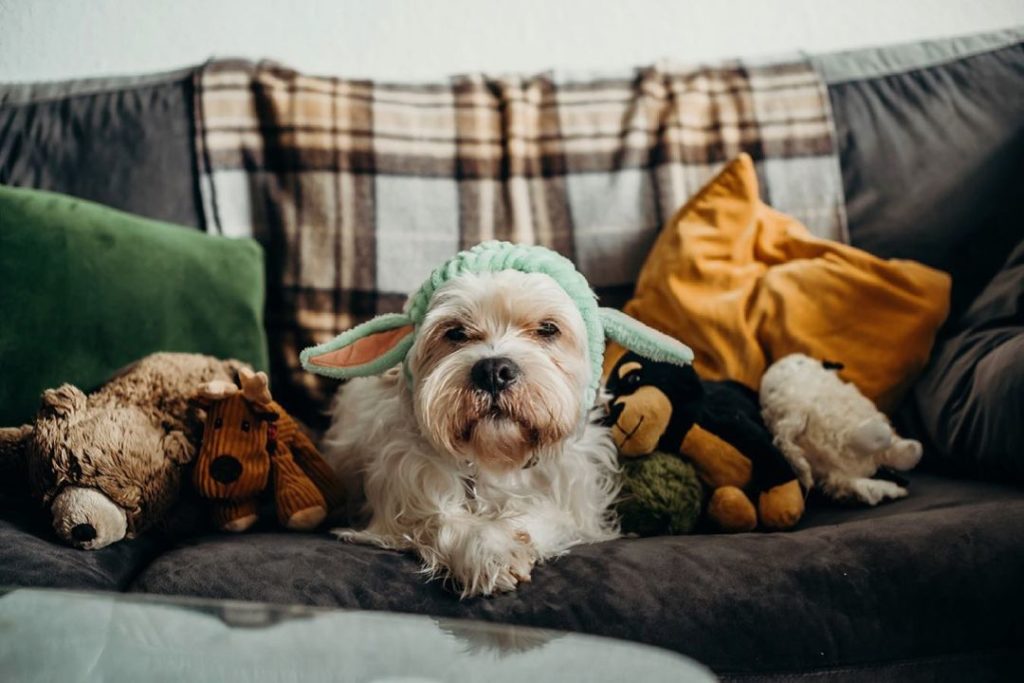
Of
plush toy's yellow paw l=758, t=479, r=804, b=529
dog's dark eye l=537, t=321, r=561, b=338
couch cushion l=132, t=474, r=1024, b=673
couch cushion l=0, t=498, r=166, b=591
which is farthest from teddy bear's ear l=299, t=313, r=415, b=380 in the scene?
plush toy's yellow paw l=758, t=479, r=804, b=529

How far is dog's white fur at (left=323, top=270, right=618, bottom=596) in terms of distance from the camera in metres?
1.46

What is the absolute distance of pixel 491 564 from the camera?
1392 millimetres

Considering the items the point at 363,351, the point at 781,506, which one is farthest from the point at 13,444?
the point at 781,506

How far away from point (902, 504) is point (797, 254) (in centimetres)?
74

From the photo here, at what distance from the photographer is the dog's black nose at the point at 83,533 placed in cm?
149

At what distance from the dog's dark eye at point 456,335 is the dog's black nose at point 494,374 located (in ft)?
0.33

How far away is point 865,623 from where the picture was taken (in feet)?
4.28

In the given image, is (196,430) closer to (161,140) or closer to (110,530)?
(110,530)

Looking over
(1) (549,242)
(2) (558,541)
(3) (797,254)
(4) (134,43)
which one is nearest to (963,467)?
(3) (797,254)

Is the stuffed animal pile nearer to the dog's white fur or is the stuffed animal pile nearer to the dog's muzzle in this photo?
the dog's white fur

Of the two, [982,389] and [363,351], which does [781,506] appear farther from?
[363,351]

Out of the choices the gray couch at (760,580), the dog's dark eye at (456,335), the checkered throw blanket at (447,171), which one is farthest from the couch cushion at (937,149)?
the dog's dark eye at (456,335)

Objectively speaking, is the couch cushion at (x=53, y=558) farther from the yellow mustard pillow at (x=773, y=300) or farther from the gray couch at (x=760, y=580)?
the yellow mustard pillow at (x=773, y=300)

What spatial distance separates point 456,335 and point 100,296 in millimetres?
904
